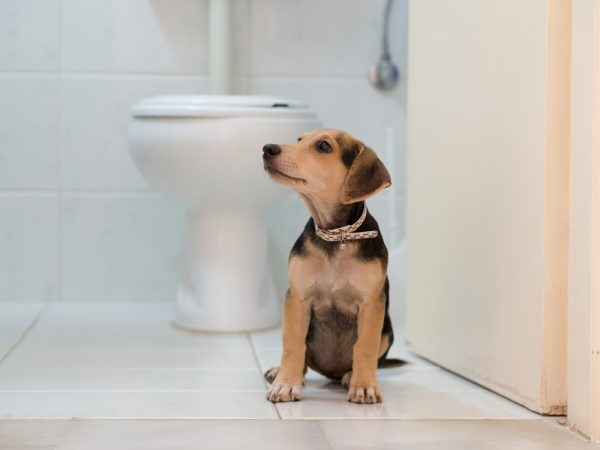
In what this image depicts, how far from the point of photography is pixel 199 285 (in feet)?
8.78

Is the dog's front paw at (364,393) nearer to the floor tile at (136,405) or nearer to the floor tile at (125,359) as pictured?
the floor tile at (136,405)

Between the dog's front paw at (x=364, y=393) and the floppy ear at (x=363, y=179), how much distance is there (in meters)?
0.34

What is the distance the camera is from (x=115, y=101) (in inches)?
117

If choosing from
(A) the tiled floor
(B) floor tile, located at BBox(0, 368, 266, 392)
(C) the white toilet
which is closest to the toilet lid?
(C) the white toilet

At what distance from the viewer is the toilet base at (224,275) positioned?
2.65m

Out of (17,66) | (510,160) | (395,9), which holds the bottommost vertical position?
(510,160)

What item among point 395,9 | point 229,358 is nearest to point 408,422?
point 229,358

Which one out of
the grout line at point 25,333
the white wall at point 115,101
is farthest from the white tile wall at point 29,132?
the grout line at point 25,333

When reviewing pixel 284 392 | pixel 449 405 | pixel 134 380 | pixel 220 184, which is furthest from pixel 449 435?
pixel 220 184

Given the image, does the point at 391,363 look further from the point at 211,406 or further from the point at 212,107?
the point at 212,107

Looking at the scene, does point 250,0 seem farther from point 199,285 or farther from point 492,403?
point 492,403

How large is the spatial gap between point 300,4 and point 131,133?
30.6 inches

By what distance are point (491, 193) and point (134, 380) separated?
31.5 inches

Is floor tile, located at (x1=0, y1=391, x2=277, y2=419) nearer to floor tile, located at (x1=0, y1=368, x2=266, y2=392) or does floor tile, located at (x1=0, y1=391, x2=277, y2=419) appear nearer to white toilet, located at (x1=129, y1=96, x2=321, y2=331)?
floor tile, located at (x1=0, y1=368, x2=266, y2=392)
